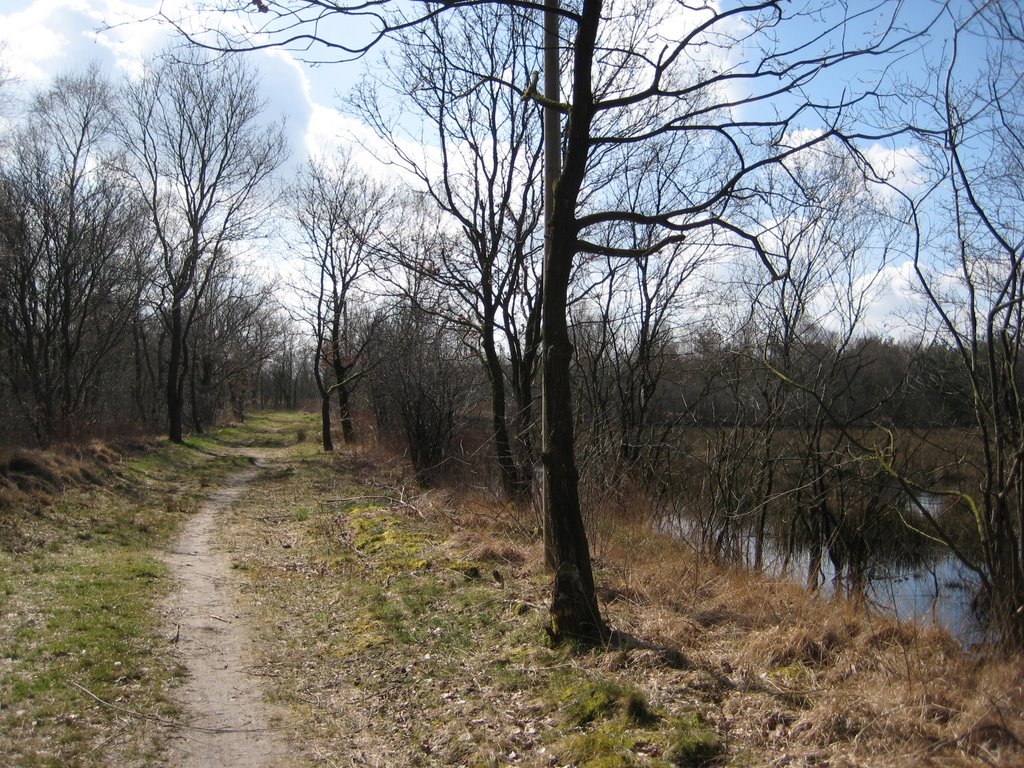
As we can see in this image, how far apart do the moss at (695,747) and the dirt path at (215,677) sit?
2.35 m

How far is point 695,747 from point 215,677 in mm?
3712

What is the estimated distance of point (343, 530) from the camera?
11016mm

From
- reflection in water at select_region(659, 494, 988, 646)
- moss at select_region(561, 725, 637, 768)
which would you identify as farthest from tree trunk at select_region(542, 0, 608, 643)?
reflection in water at select_region(659, 494, 988, 646)

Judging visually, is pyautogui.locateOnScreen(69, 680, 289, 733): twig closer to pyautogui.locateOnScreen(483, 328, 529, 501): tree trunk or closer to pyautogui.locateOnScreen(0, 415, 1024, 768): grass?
pyautogui.locateOnScreen(0, 415, 1024, 768): grass

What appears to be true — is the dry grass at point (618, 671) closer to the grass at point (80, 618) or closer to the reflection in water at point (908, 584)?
the reflection in water at point (908, 584)

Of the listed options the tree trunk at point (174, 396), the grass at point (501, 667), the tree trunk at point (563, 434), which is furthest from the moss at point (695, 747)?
the tree trunk at point (174, 396)

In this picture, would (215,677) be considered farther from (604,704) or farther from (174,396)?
(174,396)

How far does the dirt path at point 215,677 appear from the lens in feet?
14.9

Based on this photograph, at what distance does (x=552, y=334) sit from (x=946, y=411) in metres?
9.91

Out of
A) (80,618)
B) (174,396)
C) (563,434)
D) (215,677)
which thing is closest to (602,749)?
(563,434)

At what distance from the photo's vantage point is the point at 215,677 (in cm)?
568

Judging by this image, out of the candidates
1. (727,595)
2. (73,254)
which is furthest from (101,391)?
(727,595)

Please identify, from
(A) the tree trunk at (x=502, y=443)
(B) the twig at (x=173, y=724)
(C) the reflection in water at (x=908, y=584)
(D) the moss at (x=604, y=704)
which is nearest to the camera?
(D) the moss at (x=604, y=704)

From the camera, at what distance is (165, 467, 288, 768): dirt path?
453 centimetres
